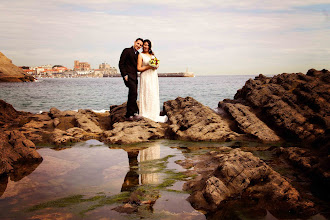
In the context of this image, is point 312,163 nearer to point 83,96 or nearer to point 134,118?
point 134,118

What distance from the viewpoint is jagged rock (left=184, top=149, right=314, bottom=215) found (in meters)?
4.59

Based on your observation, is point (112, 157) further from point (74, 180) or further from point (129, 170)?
point (74, 180)

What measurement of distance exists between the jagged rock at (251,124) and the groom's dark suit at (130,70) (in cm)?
363

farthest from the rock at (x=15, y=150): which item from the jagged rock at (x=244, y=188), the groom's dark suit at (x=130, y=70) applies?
the groom's dark suit at (x=130, y=70)

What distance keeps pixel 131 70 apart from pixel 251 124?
4.76m

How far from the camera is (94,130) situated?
36.1 ft

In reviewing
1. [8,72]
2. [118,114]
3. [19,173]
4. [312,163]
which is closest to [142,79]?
[118,114]

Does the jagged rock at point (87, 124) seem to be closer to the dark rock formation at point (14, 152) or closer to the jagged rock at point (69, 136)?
the jagged rock at point (69, 136)

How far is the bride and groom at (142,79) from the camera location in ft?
36.5

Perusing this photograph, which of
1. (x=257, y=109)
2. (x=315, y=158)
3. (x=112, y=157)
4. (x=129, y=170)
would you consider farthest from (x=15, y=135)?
(x=257, y=109)

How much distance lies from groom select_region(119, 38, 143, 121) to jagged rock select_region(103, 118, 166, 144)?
0.72m

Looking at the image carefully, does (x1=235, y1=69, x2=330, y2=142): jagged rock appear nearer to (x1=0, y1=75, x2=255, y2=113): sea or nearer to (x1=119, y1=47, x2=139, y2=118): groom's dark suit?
(x1=119, y1=47, x2=139, y2=118): groom's dark suit

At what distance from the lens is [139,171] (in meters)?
6.32

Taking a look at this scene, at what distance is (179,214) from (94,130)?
7311 mm
